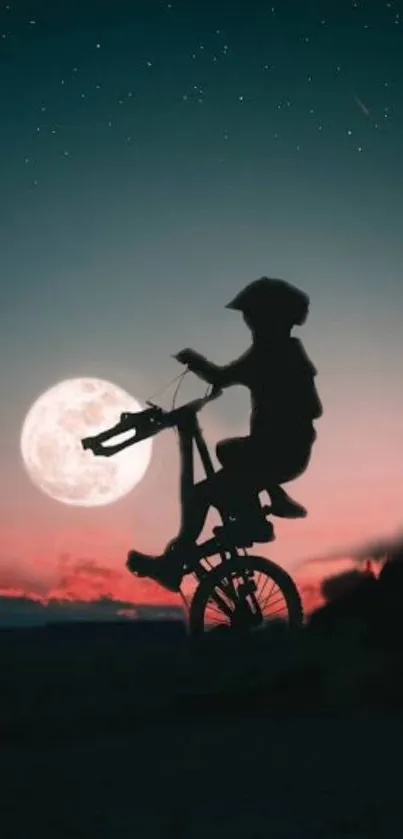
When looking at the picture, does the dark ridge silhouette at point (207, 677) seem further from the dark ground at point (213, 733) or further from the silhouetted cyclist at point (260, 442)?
the silhouetted cyclist at point (260, 442)

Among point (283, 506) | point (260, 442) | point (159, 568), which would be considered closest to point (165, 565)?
point (159, 568)

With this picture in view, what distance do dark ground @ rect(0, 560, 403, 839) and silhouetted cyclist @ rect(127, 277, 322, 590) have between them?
0.94 m

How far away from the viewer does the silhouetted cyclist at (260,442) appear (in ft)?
32.8

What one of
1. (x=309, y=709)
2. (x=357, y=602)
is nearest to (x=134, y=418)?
(x=357, y=602)

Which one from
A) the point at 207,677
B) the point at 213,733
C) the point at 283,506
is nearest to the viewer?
the point at 213,733

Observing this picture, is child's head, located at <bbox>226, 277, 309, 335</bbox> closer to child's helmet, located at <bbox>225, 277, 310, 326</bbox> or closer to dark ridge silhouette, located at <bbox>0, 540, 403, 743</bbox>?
child's helmet, located at <bbox>225, 277, 310, 326</bbox>

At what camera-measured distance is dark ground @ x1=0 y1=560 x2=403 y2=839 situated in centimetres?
491

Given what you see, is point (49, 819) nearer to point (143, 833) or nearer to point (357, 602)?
point (143, 833)

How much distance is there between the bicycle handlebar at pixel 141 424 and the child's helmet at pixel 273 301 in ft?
3.08

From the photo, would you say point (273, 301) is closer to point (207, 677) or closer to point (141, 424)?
point (141, 424)

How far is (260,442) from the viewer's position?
10023mm

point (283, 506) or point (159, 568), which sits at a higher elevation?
point (283, 506)

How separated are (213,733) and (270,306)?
4509 millimetres

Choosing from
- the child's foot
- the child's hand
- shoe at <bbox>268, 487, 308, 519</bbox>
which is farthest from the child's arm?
the child's foot
